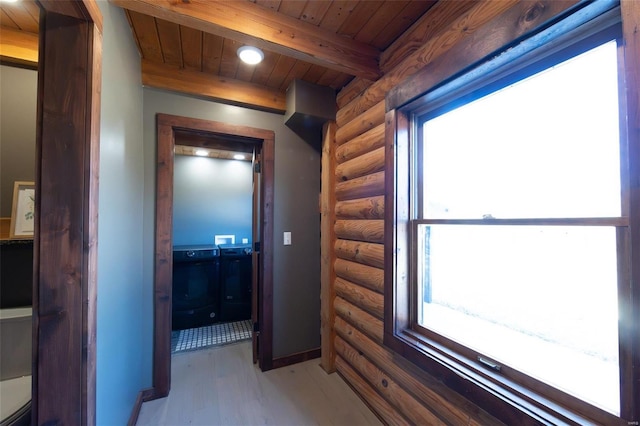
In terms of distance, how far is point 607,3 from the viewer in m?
0.82

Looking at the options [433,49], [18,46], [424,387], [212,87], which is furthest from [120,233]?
[433,49]

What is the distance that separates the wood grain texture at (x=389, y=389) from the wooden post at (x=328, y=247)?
0.18m

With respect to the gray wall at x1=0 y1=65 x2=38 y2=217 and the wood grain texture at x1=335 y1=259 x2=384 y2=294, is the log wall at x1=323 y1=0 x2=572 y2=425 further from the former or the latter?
the gray wall at x1=0 y1=65 x2=38 y2=217

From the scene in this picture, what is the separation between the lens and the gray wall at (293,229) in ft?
7.83

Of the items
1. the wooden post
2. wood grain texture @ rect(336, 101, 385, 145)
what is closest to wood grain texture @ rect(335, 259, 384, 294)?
the wooden post

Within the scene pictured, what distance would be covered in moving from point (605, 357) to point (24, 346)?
273 centimetres

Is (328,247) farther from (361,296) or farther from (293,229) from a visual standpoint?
(361,296)

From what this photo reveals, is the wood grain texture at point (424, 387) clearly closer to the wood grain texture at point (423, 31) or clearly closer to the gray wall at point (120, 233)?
the gray wall at point (120, 233)

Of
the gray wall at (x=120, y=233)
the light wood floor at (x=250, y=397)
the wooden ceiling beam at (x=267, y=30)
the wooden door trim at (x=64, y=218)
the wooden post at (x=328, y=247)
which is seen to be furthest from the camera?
the wooden post at (x=328, y=247)

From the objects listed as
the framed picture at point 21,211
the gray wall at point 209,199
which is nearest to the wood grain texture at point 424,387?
the framed picture at point 21,211

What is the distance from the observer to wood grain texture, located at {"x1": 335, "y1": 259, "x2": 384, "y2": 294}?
178cm

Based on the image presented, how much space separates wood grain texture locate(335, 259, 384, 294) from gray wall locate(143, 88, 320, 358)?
1.37 feet

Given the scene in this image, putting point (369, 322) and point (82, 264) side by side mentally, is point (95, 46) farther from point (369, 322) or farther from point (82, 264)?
point (369, 322)

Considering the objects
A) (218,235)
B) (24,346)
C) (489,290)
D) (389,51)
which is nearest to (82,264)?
(24,346)
